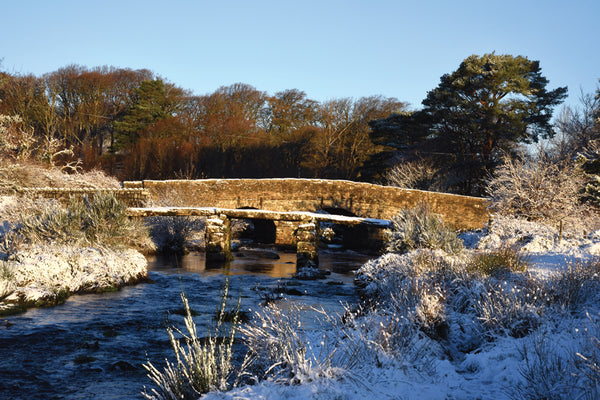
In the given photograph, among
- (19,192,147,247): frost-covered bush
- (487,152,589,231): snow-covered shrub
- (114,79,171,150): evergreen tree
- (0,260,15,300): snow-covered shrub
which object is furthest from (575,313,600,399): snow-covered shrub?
(114,79,171,150): evergreen tree

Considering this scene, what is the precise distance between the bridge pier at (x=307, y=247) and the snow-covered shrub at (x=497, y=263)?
5.57 m

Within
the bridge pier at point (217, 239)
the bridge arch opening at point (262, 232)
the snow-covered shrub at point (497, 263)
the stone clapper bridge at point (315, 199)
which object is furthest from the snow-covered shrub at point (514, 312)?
the bridge arch opening at point (262, 232)

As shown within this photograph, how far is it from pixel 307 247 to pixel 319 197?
8.70m

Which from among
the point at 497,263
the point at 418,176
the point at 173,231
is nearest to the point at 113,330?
the point at 497,263

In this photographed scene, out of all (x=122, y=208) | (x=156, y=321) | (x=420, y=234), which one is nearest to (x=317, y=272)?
(x=420, y=234)

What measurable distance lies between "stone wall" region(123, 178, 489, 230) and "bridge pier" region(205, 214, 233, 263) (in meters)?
6.85

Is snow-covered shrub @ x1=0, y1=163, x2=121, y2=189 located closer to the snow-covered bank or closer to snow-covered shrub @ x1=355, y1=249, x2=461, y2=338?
the snow-covered bank

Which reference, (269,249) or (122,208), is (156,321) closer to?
(122,208)

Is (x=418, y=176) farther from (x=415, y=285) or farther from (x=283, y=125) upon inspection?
(x=415, y=285)

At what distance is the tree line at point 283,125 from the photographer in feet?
92.0

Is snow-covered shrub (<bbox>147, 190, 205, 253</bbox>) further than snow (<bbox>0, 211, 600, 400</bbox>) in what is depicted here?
Yes

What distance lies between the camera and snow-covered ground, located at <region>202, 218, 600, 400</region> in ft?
14.8

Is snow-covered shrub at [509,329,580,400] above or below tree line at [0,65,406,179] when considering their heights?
below

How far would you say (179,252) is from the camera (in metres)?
18.4
